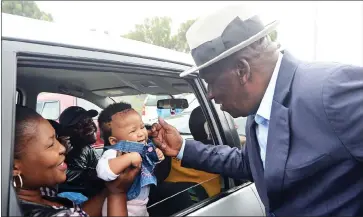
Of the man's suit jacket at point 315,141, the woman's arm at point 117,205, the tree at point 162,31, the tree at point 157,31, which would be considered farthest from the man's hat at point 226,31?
the tree at point 162,31

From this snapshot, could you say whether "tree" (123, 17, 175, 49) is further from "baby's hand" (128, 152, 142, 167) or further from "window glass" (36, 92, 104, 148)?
"baby's hand" (128, 152, 142, 167)

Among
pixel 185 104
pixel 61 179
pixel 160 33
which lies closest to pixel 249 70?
pixel 185 104

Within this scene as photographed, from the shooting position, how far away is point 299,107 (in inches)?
59.1

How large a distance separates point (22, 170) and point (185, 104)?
118 cm

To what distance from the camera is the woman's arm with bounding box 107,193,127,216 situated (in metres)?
1.44

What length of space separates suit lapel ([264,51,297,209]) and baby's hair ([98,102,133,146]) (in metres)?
0.81

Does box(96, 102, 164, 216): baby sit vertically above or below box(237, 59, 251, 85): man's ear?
below

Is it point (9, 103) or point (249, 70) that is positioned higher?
point (249, 70)

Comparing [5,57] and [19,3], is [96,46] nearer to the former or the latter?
[5,57]

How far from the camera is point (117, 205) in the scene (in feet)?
4.90

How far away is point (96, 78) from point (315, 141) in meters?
1.20

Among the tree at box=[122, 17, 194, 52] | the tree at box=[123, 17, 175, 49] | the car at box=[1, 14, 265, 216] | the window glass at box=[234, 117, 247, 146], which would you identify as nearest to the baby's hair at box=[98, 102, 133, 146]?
the car at box=[1, 14, 265, 216]

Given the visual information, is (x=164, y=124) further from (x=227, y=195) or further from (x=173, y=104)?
(x=227, y=195)

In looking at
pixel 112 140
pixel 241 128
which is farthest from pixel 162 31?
pixel 112 140
